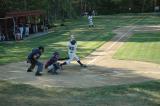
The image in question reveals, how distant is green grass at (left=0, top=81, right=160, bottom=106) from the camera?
14.2 meters

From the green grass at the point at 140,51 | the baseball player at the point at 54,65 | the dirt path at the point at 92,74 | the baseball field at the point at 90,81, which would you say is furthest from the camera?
the green grass at the point at 140,51

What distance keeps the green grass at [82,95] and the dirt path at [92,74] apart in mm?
981

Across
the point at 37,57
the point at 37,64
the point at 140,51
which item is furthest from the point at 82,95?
the point at 140,51

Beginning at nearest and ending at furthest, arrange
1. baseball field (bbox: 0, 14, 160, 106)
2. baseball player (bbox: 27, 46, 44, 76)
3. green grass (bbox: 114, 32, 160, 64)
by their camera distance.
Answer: baseball field (bbox: 0, 14, 160, 106)
baseball player (bbox: 27, 46, 44, 76)
green grass (bbox: 114, 32, 160, 64)

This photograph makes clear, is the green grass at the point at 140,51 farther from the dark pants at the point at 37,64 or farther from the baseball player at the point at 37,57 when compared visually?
the baseball player at the point at 37,57

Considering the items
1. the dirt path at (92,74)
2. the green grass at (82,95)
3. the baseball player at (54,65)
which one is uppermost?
the baseball player at (54,65)

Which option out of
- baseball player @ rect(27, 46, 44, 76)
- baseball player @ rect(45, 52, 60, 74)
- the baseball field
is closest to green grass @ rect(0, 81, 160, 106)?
the baseball field

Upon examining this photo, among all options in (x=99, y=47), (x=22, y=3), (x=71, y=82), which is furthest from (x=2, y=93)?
(x=22, y=3)

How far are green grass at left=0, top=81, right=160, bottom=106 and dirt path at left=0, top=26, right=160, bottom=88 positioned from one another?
0.98 metres

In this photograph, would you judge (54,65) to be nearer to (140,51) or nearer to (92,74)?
(92,74)

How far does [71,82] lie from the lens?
18000 mm

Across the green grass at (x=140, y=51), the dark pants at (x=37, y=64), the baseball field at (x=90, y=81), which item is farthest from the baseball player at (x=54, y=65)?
the green grass at (x=140, y=51)

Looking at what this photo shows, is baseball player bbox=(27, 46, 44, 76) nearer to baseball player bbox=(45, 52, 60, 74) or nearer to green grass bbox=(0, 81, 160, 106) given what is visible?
baseball player bbox=(45, 52, 60, 74)

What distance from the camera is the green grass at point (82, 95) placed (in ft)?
46.5
